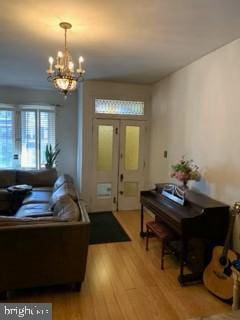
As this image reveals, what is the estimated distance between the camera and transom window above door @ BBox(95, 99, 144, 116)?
5000mm

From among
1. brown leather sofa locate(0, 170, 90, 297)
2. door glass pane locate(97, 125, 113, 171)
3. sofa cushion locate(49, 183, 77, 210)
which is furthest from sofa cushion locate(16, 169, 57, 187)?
brown leather sofa locate(0, 170, 90, 297)

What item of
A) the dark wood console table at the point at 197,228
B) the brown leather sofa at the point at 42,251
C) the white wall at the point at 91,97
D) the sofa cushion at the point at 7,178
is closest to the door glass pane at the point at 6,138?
the sofa cushion at the point at 7,178

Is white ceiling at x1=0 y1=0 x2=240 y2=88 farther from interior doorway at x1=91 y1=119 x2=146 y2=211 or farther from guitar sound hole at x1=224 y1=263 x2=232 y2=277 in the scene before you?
guitar sound hole at x1=224 y1=263 x2=232 y2=277

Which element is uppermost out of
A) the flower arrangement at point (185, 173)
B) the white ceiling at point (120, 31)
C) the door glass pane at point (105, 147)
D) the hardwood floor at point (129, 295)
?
the white ceiling at point (120, 31)

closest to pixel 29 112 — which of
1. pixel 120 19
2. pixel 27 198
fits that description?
pixel 27 198

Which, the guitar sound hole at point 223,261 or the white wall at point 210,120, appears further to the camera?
the white wall at point 210,120

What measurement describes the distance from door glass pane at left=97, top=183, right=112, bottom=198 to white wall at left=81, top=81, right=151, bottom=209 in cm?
21

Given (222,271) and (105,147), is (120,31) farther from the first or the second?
(105,147)

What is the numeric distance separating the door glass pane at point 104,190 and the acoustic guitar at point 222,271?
2.88 metres

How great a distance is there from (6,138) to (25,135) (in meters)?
0.42

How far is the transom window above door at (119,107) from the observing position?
5.00 metres

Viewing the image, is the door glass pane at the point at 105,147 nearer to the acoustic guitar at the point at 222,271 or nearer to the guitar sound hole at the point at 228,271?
the acoustic guitar at the point at 222,271

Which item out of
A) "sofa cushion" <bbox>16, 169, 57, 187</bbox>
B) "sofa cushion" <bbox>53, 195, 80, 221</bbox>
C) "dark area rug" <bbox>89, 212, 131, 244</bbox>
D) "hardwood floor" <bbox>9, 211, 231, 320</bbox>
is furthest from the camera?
"sofa cushion" <bbox>16, 169, 57, 187</bbox>

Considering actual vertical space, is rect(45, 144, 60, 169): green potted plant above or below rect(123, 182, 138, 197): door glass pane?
above
